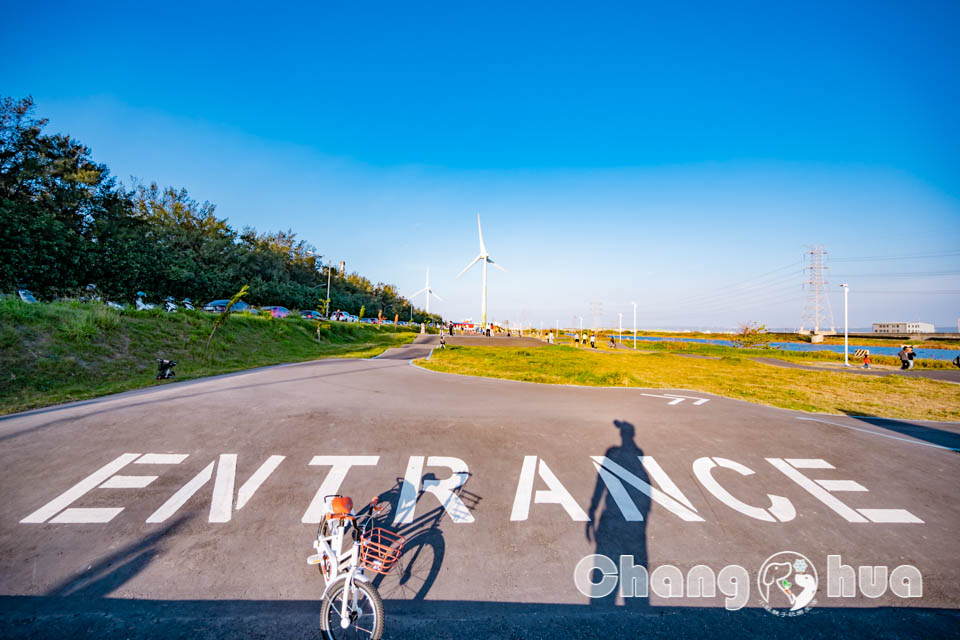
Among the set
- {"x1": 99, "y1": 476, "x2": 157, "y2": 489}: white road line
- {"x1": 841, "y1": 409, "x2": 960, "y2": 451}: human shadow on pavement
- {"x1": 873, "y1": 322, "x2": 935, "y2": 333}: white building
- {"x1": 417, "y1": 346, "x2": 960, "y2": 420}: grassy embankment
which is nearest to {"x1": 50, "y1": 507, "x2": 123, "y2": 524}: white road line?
{"x1": 99, "y1": 476, "x2": 157, "y2": 489}: white road line

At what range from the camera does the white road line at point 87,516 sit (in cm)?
564

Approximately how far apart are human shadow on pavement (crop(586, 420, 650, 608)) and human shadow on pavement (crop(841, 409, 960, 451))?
881 cm

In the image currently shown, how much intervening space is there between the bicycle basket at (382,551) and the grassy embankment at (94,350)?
39.5 ft

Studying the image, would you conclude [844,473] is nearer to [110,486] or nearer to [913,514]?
[913,514]

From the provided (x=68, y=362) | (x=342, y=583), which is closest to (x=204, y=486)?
(x=342, y=583)

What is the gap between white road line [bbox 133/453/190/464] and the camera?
7.19m

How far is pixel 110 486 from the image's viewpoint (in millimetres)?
6426

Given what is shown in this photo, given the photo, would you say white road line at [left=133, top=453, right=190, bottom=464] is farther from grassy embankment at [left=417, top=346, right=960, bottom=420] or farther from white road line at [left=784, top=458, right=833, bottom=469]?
grassy embankment at [left=417, top=346, right=960, bottom=420]

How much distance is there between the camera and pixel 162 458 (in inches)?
288

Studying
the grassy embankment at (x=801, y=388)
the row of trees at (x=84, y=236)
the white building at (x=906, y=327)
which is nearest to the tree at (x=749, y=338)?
the grassy embankment at (x=801, y=388)

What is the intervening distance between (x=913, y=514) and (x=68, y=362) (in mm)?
26912

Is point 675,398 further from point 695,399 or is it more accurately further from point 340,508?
point 340,508
